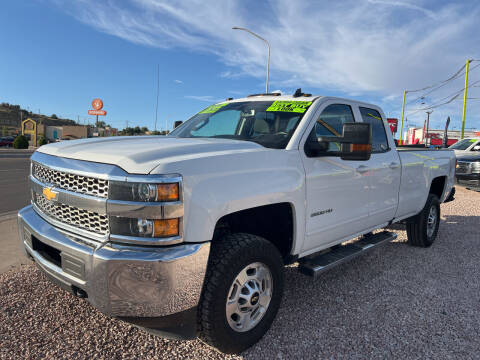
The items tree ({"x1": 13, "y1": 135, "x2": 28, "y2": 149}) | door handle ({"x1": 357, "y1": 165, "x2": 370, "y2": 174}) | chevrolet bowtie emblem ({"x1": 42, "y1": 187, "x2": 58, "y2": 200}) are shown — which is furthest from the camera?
tree ({"x1": 13, "y1": 135, "x2": 28, "y2": 149})

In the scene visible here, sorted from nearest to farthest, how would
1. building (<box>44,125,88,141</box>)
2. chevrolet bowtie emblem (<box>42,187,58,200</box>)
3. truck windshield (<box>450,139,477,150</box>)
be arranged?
chevrolet bowtie emblem (<box>42,187,58,200</box>) → truck windshield (<box>450,139,477,150</box>) → building (<box>44,125,88,141</box>)

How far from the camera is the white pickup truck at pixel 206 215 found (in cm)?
194

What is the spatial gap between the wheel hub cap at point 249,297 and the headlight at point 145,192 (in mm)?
751

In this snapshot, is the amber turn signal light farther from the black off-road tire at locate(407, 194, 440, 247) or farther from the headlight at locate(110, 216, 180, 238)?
the black off-road tire at locate(407, 194, 440, 247)

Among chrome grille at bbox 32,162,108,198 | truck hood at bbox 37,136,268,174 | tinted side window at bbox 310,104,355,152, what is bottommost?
chrome grille at bbox 32,162,108,198

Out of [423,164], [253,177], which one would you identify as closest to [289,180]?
[253,177]

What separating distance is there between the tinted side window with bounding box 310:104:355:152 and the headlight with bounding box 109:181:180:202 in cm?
152

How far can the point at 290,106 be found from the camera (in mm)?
3250

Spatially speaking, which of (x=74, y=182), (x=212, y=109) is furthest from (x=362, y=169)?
(x=74, y=182)

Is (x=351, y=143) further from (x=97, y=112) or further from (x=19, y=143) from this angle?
(x=97, y=112)

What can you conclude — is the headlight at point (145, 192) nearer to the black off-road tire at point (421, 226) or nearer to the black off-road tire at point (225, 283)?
the black off-road tire at point (225, 283)

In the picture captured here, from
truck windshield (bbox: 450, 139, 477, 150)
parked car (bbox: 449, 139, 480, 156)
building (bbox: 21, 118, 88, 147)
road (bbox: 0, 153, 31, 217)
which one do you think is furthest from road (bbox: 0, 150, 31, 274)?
building (bbox: 21, 118, 88, 147)

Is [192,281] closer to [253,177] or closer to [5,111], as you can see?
[253,177]

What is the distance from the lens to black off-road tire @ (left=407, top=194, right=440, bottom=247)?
199 inches
